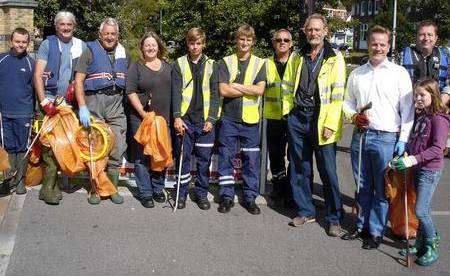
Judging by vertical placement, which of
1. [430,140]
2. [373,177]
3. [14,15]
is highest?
[14,15]

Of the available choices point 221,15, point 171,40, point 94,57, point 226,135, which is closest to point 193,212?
point 226,135

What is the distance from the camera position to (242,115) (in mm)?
5656

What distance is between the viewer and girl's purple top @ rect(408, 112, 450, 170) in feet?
14.7

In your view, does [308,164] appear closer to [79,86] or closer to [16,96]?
[79,86]

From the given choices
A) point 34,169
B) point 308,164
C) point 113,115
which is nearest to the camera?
point 308,164

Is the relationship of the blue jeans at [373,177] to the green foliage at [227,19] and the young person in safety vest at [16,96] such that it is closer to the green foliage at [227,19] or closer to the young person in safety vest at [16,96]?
the young person in safety vest at [16,96]

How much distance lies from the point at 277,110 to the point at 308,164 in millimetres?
762

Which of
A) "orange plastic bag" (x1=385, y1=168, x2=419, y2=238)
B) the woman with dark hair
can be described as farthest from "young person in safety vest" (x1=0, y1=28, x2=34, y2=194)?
"orange plastic bag" (x1=385, y1=168, x2=419, y2=238)

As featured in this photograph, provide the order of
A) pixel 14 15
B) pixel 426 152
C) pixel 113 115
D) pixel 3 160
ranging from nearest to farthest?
1. pixel 426 152
2. pixel 3 160
3. pixel 113 115
4. pixel 14 15

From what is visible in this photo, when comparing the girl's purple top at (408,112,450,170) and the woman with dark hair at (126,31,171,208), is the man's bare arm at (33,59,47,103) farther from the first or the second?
the girl's purple top at (408,112,450,170)

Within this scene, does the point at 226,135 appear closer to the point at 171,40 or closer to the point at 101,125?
the point at 101,125

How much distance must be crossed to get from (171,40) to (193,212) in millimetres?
11963

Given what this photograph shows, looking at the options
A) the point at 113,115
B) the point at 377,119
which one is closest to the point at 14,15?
the point at 113,115

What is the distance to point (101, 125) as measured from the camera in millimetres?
5805
